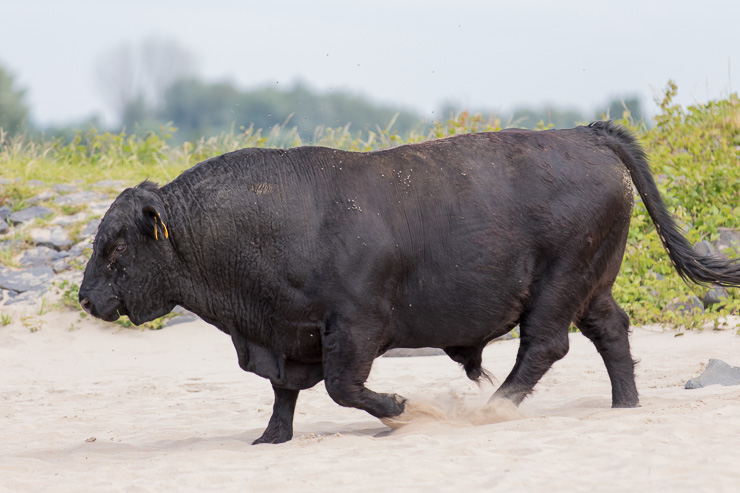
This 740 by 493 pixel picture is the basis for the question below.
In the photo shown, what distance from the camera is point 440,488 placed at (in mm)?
3803

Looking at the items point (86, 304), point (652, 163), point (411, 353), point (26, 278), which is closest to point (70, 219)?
point (26, 278)

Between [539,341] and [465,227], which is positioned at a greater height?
[465,227]

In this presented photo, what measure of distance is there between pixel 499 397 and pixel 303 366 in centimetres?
122

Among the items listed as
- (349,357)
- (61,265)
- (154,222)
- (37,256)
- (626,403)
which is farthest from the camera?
(37,256)

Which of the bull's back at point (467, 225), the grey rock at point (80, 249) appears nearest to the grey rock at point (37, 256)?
the grey rock at point (80, 249)

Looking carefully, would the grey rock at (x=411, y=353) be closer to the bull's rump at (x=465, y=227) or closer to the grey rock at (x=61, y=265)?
the bull's rump at (x=465, y=227)

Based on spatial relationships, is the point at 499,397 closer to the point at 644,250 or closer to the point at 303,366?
the point at 303,366

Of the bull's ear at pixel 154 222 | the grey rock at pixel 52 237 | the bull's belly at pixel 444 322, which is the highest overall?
the bull's ear at pixel 154 222

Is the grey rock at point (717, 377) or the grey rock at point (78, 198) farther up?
the grey rock at point (717, 377)

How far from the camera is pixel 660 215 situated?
616cm

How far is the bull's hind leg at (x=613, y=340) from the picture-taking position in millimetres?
6000

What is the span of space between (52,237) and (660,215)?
796 cm

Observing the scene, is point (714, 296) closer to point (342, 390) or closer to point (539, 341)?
point (539, 341)

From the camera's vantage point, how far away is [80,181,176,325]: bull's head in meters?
5.47
